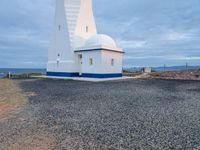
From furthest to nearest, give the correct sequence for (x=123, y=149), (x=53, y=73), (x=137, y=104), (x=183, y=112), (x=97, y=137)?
(x=53, y=73) → (x=137, y=104) → (x=183, y=112) → (x=97, y=137) → (x=123, y=149)

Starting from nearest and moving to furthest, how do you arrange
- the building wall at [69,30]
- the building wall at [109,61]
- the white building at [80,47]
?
the building wall at [109,61], the white building at [80,47], the building wall at [69,30]

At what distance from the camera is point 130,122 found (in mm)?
5145

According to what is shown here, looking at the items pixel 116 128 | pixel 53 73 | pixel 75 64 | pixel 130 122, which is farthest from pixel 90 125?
Result: pixel 53 73

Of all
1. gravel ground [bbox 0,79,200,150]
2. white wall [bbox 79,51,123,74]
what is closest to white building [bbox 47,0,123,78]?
white wall [bbox 79,51,123,74]

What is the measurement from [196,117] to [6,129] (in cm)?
488

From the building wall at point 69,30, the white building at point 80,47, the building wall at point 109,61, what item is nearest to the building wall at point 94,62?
the white building at point 80,47

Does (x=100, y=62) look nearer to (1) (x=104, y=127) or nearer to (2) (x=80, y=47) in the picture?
(2) (x=80, y=47)

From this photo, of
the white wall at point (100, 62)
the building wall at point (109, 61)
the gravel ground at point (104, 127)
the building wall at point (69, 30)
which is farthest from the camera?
the building wall at point (69, 30)

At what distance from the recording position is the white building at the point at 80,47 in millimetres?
18984

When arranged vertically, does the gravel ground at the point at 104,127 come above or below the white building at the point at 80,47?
below

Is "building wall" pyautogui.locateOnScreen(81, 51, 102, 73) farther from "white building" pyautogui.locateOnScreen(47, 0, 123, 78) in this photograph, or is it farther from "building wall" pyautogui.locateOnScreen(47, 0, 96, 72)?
"building wall" pyautogui.locateOnScreen(47, 0, 96, 72)

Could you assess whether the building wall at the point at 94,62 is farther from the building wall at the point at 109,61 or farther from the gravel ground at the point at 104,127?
the gravel ground at the point at 104,127

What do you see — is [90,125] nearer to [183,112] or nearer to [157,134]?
[157,134]


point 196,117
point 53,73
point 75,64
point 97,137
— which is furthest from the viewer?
point 53,73
